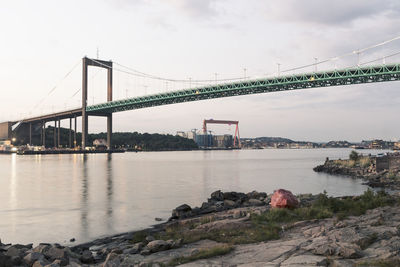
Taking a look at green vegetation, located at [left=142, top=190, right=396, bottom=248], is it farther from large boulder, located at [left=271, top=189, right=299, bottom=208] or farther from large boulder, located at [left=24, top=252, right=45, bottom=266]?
large boulder, located at [left=24, top=252, right=45, bottom=266]

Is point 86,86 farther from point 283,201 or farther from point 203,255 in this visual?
point 203,255

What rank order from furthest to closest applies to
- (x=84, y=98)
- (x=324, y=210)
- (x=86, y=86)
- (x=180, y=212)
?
(x=86, y=86) → (x=84, y=98) → (x=180, y=212) → (x=324, y=210)

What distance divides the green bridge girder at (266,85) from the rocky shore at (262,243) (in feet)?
151

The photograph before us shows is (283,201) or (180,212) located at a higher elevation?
(283,201)

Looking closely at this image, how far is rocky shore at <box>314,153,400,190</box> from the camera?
24719mm

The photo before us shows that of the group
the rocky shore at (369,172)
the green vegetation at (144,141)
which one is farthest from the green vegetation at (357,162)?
the green vegetation at (144,141)

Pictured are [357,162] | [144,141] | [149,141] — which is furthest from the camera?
[149,141]

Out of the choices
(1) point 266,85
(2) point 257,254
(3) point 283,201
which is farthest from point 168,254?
(1) point 266,85

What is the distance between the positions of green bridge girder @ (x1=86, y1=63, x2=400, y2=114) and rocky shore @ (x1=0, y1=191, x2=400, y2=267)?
151 feet

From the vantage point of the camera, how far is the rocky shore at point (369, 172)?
24.7 metres

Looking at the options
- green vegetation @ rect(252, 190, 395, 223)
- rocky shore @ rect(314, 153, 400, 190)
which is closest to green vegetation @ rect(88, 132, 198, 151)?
rocky shore @ rect(314, 153, 400, 190)

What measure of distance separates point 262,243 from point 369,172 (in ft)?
93.1

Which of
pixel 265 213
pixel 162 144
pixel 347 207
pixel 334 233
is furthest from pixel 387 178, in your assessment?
pixel 162 144

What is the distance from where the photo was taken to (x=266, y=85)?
63000 mm
